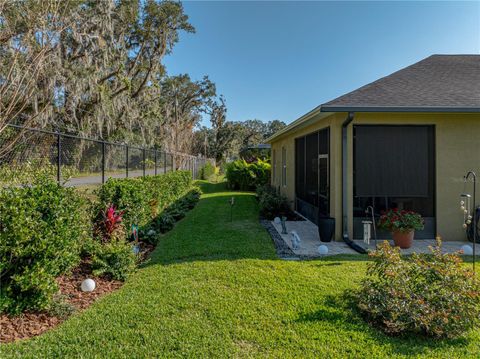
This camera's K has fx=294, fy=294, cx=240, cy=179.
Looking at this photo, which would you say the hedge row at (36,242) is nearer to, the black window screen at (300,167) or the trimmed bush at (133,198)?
the trimmed bush at (133,198)

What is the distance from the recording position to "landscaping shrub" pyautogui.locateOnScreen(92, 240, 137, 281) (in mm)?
4082

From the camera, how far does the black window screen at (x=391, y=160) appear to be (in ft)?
20.1

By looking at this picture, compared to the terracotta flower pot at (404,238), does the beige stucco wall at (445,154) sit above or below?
above

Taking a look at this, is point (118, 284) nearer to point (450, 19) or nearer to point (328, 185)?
point (328, 185)

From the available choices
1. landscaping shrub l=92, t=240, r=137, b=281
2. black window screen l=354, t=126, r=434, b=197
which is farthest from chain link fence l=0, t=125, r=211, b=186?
black window screen l=354, t=126, r=434, b=197

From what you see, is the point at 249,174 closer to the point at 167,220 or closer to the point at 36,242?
the point at 167,220

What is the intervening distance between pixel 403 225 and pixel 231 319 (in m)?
4.13

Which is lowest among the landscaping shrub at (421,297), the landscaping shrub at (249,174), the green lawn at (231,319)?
the green lawn at (231,319)

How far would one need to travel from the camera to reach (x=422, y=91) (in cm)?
638

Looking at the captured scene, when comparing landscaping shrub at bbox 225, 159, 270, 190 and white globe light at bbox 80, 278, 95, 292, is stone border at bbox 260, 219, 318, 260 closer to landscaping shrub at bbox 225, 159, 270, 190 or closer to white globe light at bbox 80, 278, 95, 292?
white globe light at bbox 80, 278, 95, 292

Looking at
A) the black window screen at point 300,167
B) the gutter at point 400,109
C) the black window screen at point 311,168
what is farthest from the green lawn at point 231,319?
the black window screen at point 300,167

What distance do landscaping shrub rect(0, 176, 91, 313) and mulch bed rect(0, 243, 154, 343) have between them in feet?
0.34

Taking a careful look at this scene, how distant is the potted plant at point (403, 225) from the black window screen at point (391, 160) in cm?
60

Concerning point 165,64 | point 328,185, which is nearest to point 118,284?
point 328,185
